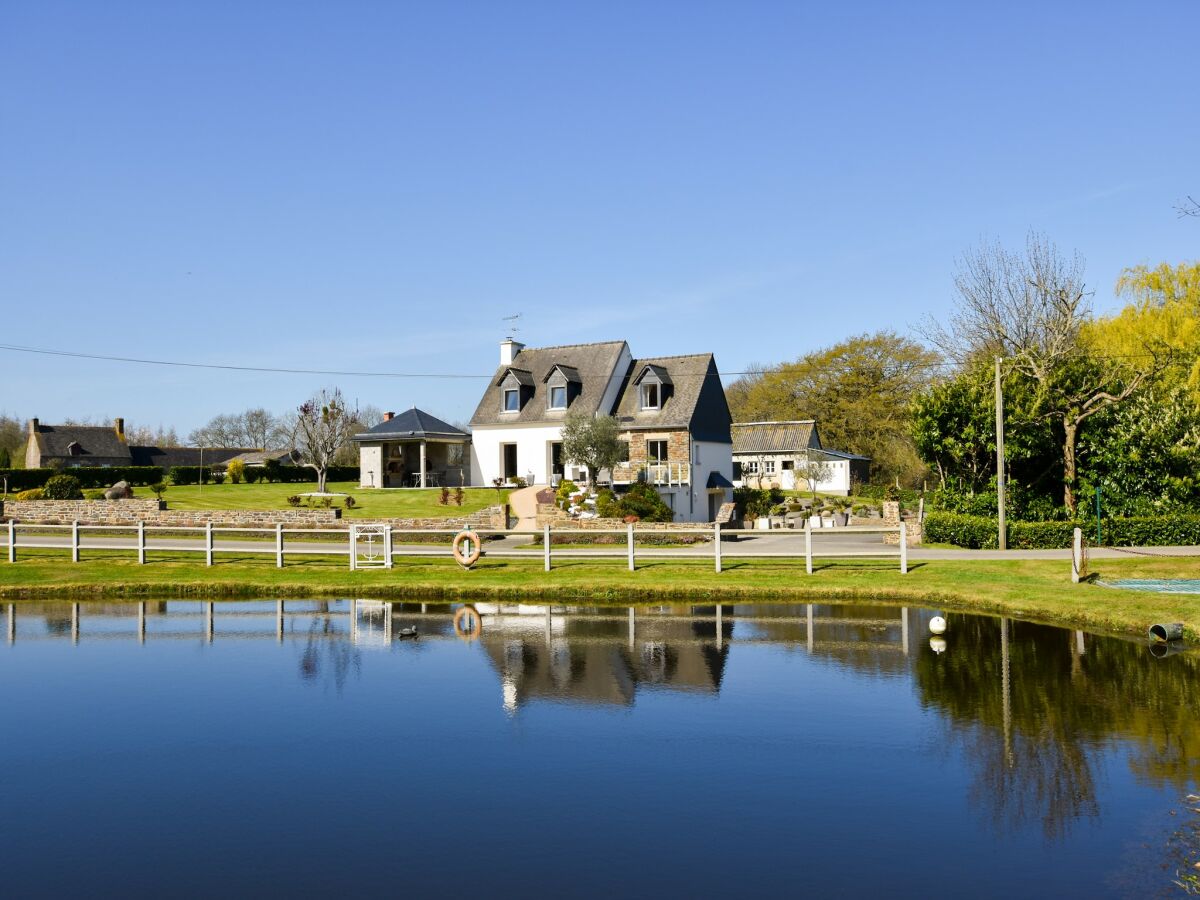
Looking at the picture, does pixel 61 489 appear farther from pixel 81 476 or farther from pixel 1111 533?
pixel 1111 533

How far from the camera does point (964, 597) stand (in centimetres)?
2159

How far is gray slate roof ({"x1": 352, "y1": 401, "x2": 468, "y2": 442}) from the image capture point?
170 ft

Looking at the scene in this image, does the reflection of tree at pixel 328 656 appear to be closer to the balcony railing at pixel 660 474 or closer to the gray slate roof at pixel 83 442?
the balcony railing at pixel 660 474

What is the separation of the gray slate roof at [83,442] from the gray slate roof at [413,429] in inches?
2011

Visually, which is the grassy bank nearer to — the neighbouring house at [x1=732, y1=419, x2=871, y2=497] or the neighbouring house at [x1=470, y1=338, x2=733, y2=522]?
the neighbouring house at [x1=470, y1=338, x2=733, y2=522]

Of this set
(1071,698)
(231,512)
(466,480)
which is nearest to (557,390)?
(466,480)

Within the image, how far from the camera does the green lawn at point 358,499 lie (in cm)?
4416

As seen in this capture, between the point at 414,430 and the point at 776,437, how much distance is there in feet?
93.0

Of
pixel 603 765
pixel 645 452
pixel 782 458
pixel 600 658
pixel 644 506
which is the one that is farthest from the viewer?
pixel 782 458

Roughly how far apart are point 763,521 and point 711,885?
37808 mm

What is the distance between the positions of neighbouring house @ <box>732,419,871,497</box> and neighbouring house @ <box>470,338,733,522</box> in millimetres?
16297

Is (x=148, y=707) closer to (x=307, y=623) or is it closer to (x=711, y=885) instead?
(x=307, y=623)

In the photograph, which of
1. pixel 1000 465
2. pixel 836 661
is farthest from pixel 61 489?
pixel 836 661

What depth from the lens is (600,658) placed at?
16.4m
